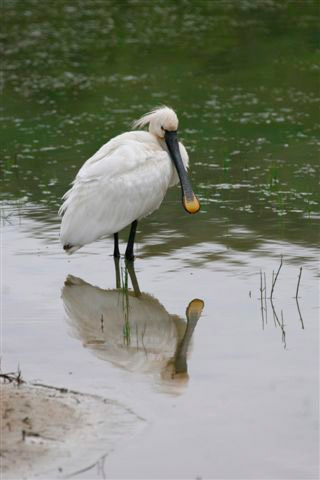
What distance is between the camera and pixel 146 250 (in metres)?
11.8

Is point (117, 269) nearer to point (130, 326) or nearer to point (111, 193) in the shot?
point (111, 193)

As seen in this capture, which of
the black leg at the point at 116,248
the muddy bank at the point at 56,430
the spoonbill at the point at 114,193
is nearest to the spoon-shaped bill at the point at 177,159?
the spoonbill at the point at 114,193

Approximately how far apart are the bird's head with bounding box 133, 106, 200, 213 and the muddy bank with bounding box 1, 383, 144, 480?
187 inches

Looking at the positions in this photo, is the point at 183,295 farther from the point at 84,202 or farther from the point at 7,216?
the point at 7,216

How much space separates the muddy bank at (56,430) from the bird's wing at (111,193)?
3822mm

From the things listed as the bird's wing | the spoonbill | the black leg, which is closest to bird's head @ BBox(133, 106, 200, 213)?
the spoonbill

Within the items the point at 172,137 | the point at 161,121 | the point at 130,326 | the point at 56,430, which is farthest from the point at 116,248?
the point at 56,430

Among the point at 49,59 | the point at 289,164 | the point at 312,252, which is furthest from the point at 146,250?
the point at 49,59

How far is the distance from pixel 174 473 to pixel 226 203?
732 centimetres

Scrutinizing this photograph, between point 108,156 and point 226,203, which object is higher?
point 108,156

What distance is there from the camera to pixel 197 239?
12.0 m

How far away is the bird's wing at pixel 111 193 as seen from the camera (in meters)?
11.2

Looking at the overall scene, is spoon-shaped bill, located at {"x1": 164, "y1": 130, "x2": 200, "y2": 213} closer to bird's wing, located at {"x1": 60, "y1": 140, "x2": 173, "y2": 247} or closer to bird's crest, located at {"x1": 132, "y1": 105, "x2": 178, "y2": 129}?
bird's crest, located at {"x1": 132, "y1": 105, "x2": 178, "y2": 129}

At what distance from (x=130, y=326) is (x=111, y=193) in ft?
7.23
